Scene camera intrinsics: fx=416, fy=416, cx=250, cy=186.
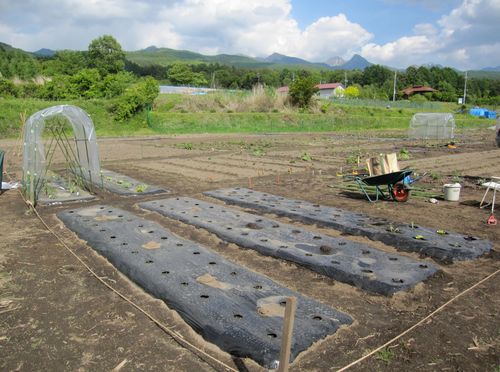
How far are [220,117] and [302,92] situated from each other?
10.8 meters

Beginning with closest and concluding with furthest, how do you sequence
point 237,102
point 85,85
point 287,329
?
point 287,329 < point 85,85 < point 237,102

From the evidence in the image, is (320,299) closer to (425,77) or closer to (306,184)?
(306,184)

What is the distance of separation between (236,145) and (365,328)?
18267mm

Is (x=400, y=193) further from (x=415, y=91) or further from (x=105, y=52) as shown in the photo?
(x=415, y=91)

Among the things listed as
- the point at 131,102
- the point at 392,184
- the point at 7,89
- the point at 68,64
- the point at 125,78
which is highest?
the point at 68,64

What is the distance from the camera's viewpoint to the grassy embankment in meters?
29.0

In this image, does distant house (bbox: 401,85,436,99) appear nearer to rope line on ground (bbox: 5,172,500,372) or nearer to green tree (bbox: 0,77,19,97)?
green tree (bbox: 0,77,19,97)

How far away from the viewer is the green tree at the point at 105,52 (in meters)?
53.3

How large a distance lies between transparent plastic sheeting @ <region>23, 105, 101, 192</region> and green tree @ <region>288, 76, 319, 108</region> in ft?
110

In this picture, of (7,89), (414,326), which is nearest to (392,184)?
(414,326)

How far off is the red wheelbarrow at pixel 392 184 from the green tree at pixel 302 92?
111 feet

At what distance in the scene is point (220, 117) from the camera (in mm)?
34906

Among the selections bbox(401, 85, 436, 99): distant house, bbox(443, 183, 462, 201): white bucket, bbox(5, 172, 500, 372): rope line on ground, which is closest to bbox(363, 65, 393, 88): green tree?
bbox(401, 85, 436, 99): distant house

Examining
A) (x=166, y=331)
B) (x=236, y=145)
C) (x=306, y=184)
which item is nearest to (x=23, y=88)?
(x=236, y=145)
